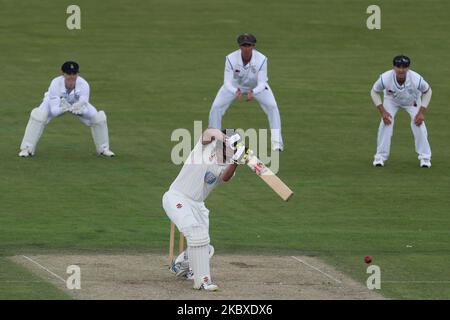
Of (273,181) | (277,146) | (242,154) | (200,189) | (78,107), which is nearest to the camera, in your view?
(273,181)

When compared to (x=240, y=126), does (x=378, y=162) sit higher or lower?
lower

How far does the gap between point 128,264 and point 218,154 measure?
7.59 feet

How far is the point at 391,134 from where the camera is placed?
936 inches

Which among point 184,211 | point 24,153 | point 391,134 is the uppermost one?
point 391,134

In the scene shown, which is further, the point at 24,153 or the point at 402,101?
the point at 24,153

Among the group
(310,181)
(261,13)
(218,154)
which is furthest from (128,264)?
(261,13)

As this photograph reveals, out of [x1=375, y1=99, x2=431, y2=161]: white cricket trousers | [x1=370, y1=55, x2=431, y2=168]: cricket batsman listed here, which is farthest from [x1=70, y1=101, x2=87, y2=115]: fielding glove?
[x1=375, y1=99, x2=431, y2=161]: white cricket trousers

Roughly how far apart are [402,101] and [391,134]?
2.17 feet

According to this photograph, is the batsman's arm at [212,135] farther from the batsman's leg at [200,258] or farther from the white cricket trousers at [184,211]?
the batsman's leg at [200,258]

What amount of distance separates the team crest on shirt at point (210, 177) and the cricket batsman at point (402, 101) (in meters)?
8.72

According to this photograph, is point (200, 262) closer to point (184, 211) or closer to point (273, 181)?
point (184, 211)

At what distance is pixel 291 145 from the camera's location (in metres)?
26.0

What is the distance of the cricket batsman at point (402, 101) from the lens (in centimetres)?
2334

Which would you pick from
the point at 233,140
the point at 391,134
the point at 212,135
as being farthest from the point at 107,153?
the point at 233,140
